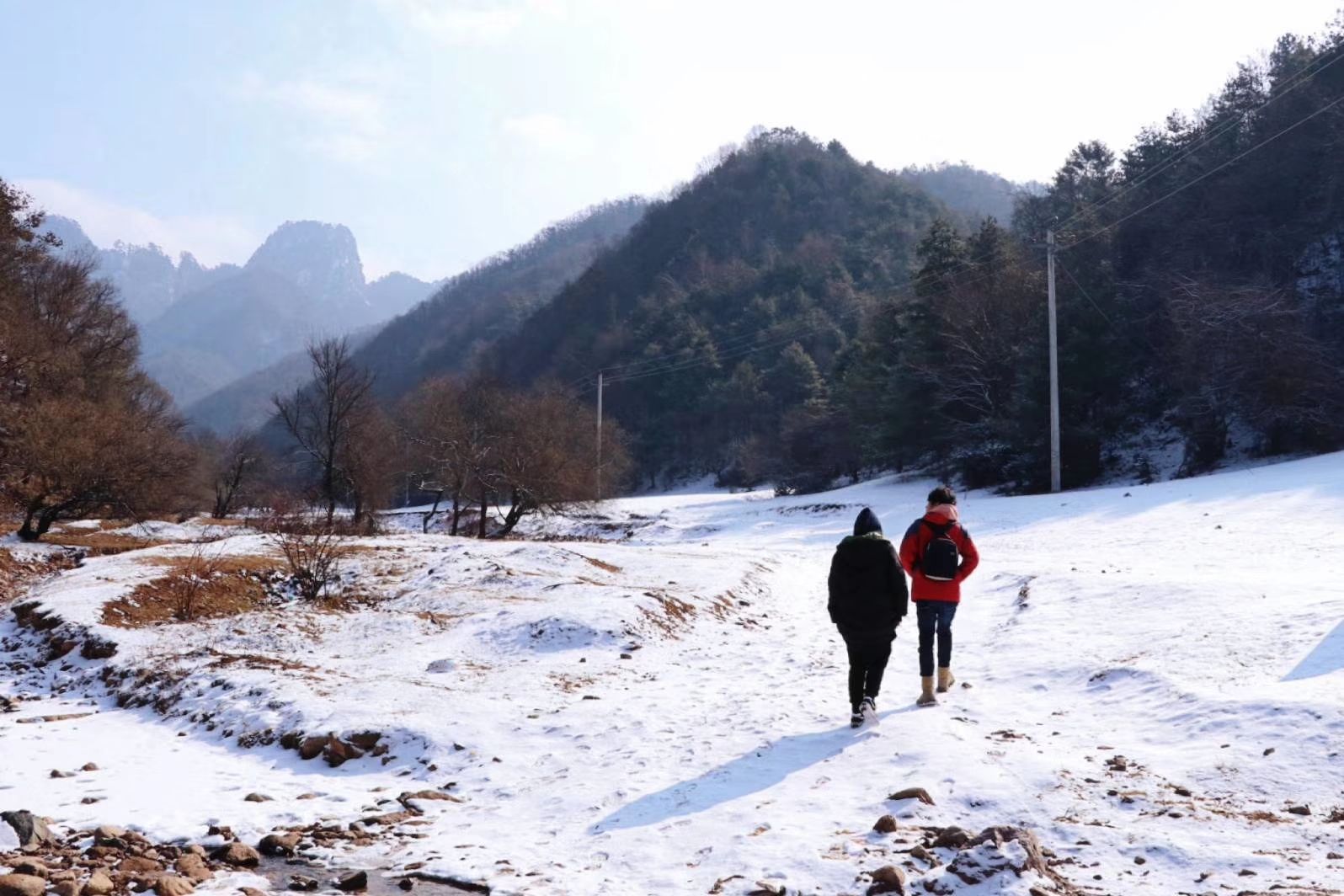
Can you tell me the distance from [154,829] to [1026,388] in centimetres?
3317

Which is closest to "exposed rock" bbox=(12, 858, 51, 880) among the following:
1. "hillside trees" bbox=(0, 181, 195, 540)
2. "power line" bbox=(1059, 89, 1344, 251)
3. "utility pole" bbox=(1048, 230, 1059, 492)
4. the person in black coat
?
the person in black coat

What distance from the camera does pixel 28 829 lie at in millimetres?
5484

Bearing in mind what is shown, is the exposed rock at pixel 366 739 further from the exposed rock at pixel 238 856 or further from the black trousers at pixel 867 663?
the black trousers at pixel 867 663

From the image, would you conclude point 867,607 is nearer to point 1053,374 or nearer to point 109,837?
point 109,837

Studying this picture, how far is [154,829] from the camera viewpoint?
5.77 meters

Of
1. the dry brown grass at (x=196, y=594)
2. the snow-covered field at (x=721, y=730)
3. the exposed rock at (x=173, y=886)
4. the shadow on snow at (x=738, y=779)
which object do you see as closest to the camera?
the exposed rock at (x=173, y=886)

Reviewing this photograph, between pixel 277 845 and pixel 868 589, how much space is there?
4.51 metres

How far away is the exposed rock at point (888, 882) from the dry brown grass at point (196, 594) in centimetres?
1173

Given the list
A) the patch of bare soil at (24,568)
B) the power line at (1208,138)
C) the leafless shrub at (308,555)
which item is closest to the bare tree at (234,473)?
the patch of bare soil at (24,568)

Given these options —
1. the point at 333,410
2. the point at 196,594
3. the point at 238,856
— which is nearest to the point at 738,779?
the point at 238,856

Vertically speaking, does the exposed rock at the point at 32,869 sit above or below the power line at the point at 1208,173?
below

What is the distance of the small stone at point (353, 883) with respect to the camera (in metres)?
4.93

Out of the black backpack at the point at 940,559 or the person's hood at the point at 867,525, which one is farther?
the black backpack at the point at 940,559

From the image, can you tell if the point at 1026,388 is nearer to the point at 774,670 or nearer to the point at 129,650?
the point at 774,670
